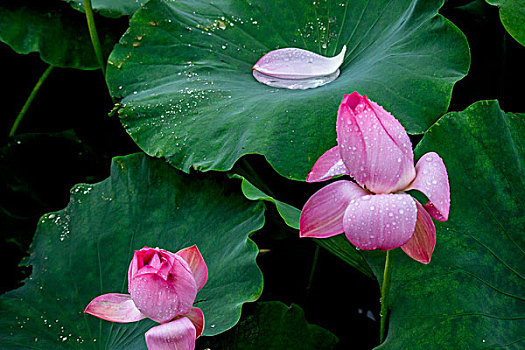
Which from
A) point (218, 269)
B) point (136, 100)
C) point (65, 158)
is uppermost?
point (136, 100)

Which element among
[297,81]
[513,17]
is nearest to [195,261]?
[297,81]

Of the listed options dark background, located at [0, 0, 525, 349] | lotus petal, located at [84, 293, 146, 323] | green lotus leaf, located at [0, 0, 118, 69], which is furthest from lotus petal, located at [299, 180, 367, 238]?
green lotus leaf, located at [0, 0, 118, 69]

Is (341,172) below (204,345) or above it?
above

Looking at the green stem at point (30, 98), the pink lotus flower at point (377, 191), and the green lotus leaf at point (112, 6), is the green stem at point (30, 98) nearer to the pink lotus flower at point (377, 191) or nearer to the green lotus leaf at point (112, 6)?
the green lotus leaf at point (112, 6)

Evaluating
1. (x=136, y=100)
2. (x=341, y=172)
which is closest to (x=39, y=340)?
(x=136, y=100)

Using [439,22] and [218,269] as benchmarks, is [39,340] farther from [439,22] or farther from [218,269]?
[439,22]

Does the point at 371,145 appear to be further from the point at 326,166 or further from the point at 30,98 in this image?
the point at 30,98
